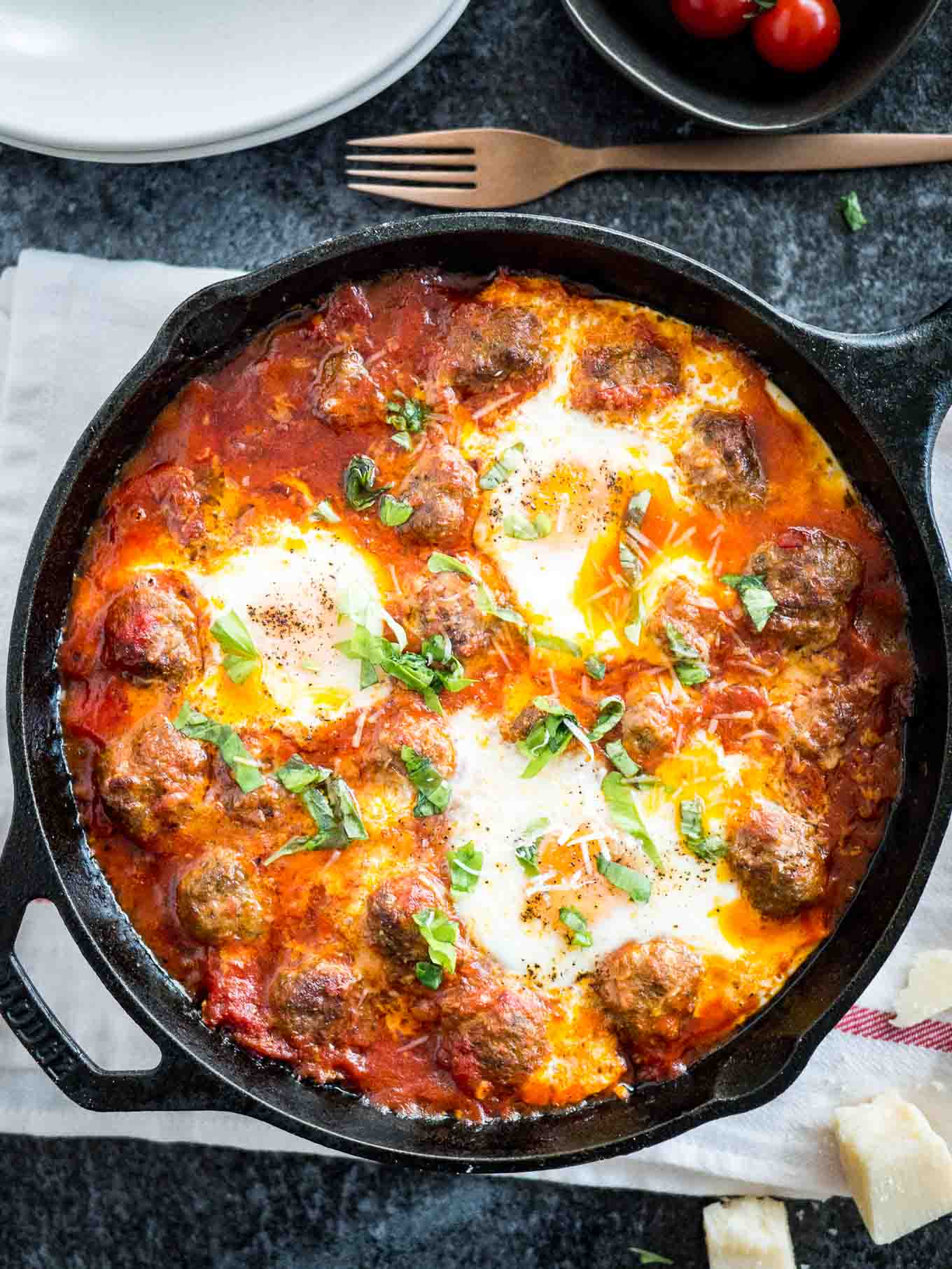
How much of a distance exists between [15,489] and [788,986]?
3.00 meters

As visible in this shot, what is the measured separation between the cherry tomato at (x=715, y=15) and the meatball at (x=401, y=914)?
2873 mm

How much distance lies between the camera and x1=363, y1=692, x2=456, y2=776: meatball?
12.9 feet

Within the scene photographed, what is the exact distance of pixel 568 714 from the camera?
3.92 meters

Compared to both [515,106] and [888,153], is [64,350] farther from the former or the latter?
[888,153]

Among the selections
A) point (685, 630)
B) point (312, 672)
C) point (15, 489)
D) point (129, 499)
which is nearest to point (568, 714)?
point (685, 630)

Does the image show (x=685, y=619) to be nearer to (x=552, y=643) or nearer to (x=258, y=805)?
(x=552, y=643)

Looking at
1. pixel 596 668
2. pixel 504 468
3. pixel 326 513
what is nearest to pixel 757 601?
pixel 596 668

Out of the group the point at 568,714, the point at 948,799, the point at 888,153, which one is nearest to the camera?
the point at 948,799

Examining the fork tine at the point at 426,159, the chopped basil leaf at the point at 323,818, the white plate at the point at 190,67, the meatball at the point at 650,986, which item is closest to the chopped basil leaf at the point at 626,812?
the meatball at the point at 650,986

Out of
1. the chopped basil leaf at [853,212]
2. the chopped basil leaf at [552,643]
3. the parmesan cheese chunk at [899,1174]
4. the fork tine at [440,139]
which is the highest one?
the fork tine at [440,139]

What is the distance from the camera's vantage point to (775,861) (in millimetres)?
3852

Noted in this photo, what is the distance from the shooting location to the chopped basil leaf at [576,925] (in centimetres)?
393

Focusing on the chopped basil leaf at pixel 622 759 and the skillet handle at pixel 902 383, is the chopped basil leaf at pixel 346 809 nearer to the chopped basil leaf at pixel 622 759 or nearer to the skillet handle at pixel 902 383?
the chopped basil leaf at pixel 622 759

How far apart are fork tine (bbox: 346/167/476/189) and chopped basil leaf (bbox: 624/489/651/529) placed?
1.33 meters
